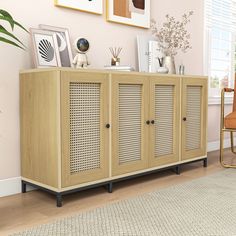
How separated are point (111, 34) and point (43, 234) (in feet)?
5.65

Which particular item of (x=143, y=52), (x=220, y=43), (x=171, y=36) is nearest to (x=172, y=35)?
(x=171, y=36)

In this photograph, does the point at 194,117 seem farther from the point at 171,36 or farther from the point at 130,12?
the point at 130,12

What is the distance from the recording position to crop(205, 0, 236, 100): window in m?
3.87

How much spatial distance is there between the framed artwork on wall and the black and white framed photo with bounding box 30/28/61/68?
0.60 meters

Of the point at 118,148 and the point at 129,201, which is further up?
the point at 118,148

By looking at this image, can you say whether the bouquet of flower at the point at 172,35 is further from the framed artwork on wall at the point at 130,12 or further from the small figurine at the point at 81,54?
the small figurine at the point at 81,54

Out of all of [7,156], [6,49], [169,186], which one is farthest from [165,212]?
[6,49]

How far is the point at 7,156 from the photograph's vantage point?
229 cm

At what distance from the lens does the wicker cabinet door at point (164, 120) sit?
2.60 metres

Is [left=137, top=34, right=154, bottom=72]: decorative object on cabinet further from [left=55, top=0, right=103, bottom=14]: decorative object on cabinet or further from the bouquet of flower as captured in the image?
[left=55, top=0, right=103, bottom=14]: decorative object on cabinet

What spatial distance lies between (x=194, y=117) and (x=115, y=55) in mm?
817

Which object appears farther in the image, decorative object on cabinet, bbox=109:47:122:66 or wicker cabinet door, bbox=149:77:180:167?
decorative object on cabinet, bbox=109:47:122:66

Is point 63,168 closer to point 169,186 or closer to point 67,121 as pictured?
point 67,121

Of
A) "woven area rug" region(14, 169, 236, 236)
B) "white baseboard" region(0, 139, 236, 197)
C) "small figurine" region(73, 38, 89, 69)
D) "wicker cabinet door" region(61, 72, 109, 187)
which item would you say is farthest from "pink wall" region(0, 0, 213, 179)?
"woven area rug" region(14, 169, 236, 236)
